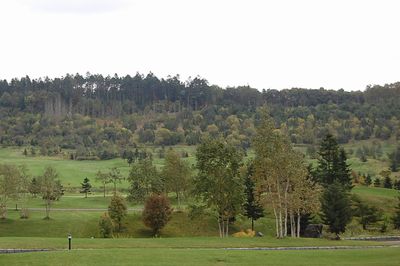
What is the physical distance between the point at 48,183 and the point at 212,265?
6176cm

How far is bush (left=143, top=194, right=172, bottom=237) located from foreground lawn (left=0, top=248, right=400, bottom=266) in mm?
34245

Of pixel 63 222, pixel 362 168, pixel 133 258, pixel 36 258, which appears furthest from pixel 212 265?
pixel 362 168

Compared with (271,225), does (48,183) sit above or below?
above

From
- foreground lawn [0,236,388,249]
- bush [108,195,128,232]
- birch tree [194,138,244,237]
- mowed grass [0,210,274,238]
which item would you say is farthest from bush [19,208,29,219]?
foreground lawn [0,236,388,249]

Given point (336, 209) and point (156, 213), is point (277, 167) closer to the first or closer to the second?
point (336, 209)

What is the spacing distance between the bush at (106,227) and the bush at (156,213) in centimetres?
561

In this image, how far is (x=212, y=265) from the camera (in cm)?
3253

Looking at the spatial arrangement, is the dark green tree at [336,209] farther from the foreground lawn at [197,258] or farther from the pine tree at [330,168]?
the foreground lawn at [197,258]

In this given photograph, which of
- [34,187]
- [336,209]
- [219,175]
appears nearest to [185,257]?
[219,175]

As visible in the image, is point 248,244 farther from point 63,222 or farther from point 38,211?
point 38,211

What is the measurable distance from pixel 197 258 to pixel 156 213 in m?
39.0

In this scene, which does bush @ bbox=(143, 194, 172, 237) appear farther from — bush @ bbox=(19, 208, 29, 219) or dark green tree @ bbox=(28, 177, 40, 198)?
dark green tree @ bbox=(28, 177, 40, 198)

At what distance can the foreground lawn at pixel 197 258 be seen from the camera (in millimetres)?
33062

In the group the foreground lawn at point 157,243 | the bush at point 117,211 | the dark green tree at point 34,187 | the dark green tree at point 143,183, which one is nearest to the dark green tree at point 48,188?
the dark green tree at point 34,187
